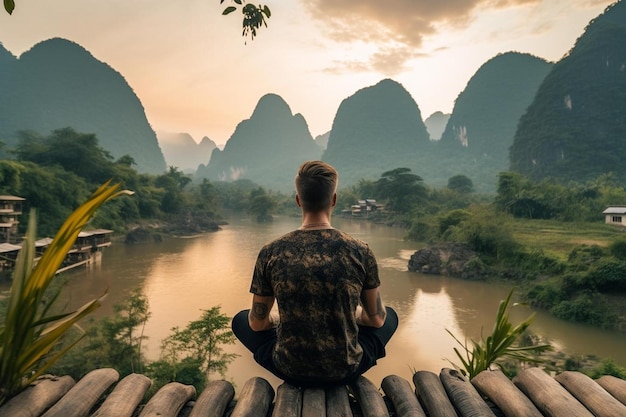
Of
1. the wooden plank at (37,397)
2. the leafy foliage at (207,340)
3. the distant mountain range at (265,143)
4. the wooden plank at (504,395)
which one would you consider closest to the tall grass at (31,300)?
the wooden plank at (37,397)

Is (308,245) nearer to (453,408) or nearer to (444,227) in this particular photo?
(453,408)

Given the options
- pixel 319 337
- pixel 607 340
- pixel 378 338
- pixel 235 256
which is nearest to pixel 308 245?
pixel 319 337

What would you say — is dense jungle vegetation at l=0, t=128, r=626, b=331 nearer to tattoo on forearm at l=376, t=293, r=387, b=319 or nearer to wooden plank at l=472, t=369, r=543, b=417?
tattoo on forearm at l=376, t=293, r=387, b=319

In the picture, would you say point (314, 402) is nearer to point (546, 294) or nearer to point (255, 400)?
point (255, 400)

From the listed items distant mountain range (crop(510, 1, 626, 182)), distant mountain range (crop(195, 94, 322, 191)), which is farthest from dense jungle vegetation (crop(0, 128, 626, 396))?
distant mountain range (crop(195, 94, 322, 191))

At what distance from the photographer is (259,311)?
4.54 ft

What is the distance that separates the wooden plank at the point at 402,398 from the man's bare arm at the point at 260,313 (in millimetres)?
494

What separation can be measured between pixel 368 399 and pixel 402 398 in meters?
0.13

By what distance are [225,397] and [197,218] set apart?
22.4 m

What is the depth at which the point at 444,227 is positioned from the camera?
52.0 ft

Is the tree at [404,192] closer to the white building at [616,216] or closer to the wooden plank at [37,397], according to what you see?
the white building at [616,216]

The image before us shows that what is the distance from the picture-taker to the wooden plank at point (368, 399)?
49.9 inches

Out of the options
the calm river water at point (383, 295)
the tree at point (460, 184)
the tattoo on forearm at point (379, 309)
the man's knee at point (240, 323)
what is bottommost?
the calm river water at point (383, 295)

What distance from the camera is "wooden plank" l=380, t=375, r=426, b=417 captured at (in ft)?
4.22
